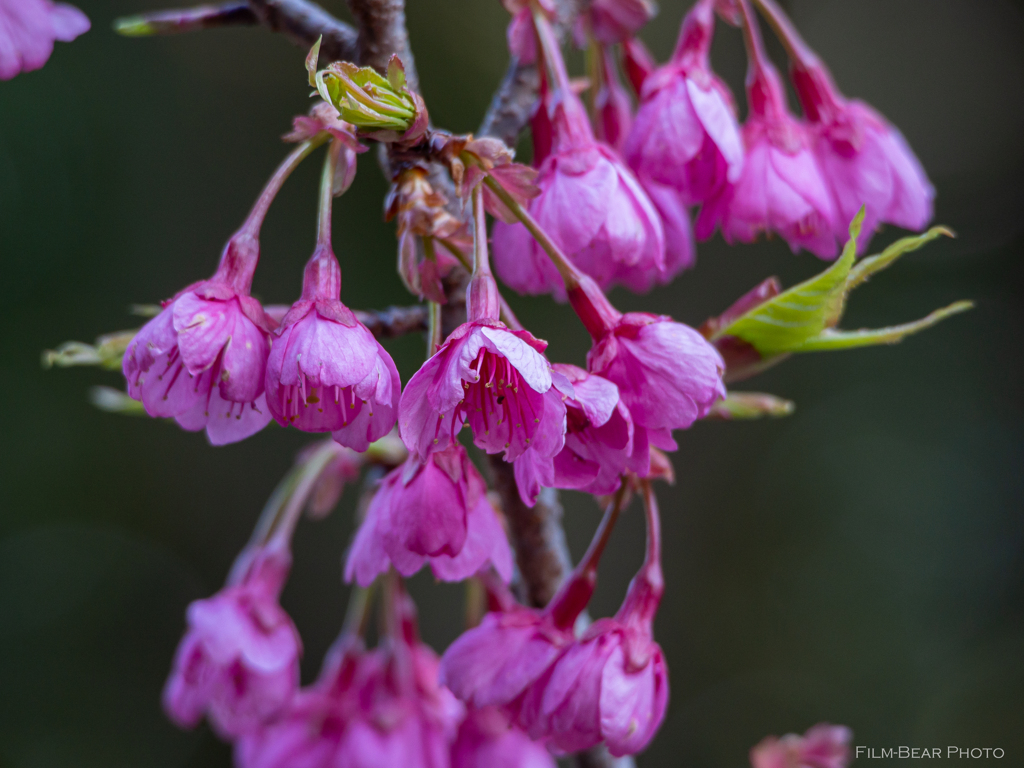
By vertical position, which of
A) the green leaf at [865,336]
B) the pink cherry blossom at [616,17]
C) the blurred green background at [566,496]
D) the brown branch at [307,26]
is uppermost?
the brown branch at [307,26]

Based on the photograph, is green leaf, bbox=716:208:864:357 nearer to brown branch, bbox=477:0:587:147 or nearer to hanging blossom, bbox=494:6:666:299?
hanging blossom, bbox=494:6:666:299

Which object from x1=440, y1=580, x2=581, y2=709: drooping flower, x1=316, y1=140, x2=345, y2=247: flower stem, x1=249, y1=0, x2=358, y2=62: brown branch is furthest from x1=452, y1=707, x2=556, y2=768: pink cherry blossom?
x1=249, y1=0, x2=358, y2=62: brown branch

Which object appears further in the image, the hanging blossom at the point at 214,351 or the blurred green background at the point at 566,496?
the blurred green background at the point at 566,496

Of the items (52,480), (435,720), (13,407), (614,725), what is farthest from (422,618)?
(614,725)

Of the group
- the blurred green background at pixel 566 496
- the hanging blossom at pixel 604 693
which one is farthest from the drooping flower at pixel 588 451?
the blurred green background at pixel 566 496

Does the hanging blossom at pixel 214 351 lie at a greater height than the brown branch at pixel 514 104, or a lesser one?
lesser

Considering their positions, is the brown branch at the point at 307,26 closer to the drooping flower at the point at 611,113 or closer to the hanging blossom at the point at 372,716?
the drooping flower at the point at 611,113

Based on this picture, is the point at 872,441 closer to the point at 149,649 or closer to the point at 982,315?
the point at 982,315

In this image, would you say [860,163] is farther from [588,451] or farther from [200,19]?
[200,19]
